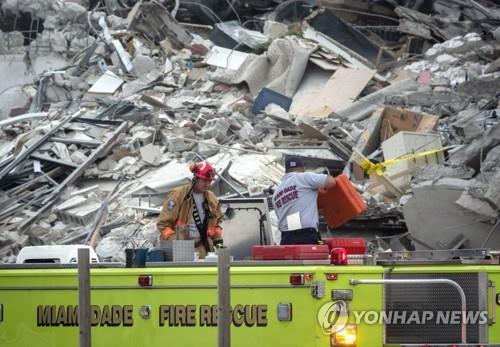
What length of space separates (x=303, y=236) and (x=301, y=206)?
237 millimetres

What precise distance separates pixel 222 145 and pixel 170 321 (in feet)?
41.8

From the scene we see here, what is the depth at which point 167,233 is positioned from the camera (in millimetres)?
9570

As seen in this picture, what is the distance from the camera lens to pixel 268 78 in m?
24.2

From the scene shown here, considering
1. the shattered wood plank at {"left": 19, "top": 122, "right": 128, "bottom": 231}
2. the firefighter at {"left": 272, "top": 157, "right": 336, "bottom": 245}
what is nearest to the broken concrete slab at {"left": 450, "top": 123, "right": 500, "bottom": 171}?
the shattered wood plank at {"left": 19, "top": 122, "right": 128, "bottom": 231}

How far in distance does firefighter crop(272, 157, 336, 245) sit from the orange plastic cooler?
0.11 m

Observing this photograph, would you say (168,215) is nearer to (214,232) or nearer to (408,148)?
(214,232)

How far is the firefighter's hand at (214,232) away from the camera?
31.0 ft

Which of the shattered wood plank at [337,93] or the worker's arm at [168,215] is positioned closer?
the worker's arm at [168,215]

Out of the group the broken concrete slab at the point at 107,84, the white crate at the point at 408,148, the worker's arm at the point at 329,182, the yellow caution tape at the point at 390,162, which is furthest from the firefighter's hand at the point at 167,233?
the broken concrete slab at the point at 107,84

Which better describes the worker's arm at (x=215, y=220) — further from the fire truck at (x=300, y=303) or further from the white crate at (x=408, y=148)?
the white crate at (x=408, y=148)

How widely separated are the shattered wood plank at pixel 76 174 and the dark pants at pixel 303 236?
9.89 meters

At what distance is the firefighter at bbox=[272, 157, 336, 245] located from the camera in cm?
927
